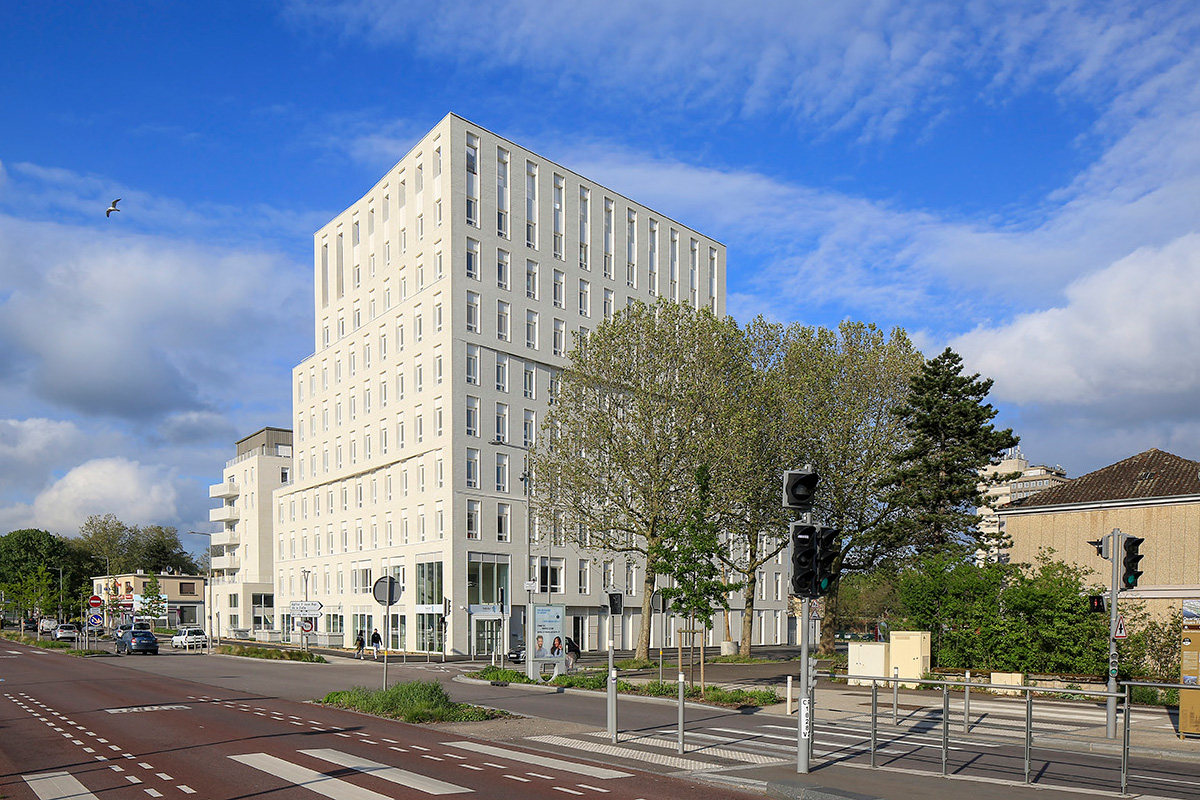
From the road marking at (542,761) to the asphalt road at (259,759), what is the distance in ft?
0.06

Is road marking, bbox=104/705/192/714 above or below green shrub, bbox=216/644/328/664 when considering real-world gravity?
above

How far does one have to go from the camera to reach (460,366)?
59.4 m

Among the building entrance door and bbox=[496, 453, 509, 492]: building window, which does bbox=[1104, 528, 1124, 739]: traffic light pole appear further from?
bbox=[496, 453, 509, 492]: building window

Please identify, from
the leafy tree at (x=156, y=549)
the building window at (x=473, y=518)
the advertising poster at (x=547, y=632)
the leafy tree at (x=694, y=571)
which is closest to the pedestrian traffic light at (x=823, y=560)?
the leafy tree at (x=694, y=571)

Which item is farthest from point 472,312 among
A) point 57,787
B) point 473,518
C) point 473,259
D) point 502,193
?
point 57,787

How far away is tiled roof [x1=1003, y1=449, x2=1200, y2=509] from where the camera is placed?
3453cm

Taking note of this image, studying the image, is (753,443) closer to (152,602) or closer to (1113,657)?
(1113,657)

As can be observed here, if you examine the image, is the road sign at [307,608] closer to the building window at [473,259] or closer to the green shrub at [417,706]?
the building window at [473,259]

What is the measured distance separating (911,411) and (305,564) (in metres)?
54.2

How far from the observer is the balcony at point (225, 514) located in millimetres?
102500

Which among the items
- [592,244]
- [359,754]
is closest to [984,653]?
[359,754]

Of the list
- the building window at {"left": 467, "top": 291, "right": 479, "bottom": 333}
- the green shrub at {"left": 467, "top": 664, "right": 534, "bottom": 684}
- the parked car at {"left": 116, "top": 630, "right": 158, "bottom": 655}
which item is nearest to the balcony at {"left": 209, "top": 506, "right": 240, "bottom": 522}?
the parked car at {"left": 116, "top": 630, "right": 158, "bottom": 655}

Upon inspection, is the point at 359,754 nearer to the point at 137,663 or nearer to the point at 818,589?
the point at 818,589

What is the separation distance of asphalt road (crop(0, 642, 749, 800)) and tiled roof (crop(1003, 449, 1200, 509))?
91.8ft
